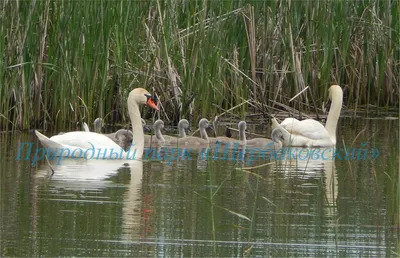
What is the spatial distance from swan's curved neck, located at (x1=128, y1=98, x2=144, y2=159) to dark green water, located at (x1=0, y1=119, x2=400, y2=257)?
1.42 ft

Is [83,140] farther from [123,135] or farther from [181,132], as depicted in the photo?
[181,132]

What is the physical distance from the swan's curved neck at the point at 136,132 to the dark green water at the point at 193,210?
0.43 m

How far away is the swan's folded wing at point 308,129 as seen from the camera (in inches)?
465

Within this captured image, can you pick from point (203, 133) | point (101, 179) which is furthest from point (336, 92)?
point (101, 179)

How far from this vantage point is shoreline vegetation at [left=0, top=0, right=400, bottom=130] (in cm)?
1134

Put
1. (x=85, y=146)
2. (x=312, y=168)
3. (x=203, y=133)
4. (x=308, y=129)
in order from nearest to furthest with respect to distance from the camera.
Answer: (x=312, y=168) → (x=85, y=146) → (x=203, y=133) → (x=308, y=129)

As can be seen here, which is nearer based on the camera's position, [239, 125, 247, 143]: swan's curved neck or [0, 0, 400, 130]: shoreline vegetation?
[0, 0, 400, 130]: shoreline vegetation

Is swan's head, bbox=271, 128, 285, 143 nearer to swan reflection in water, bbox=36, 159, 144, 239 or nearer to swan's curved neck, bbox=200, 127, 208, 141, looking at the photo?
swan's curved neck, bbox=200, 127, 208, 141

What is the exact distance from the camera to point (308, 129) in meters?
11.8

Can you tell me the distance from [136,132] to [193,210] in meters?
3.56

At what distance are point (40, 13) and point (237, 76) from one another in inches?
110

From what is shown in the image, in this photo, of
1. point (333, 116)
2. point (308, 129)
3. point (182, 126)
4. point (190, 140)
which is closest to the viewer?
point (190, 140)

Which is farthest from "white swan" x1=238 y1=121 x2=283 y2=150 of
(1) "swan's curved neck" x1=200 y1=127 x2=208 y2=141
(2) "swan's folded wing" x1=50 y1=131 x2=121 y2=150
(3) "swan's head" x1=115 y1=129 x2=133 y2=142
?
→ (2) "swan's folded wing" x1=50 y1=131 x2=121 y2=150

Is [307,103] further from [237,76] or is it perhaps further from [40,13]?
[40,13]
